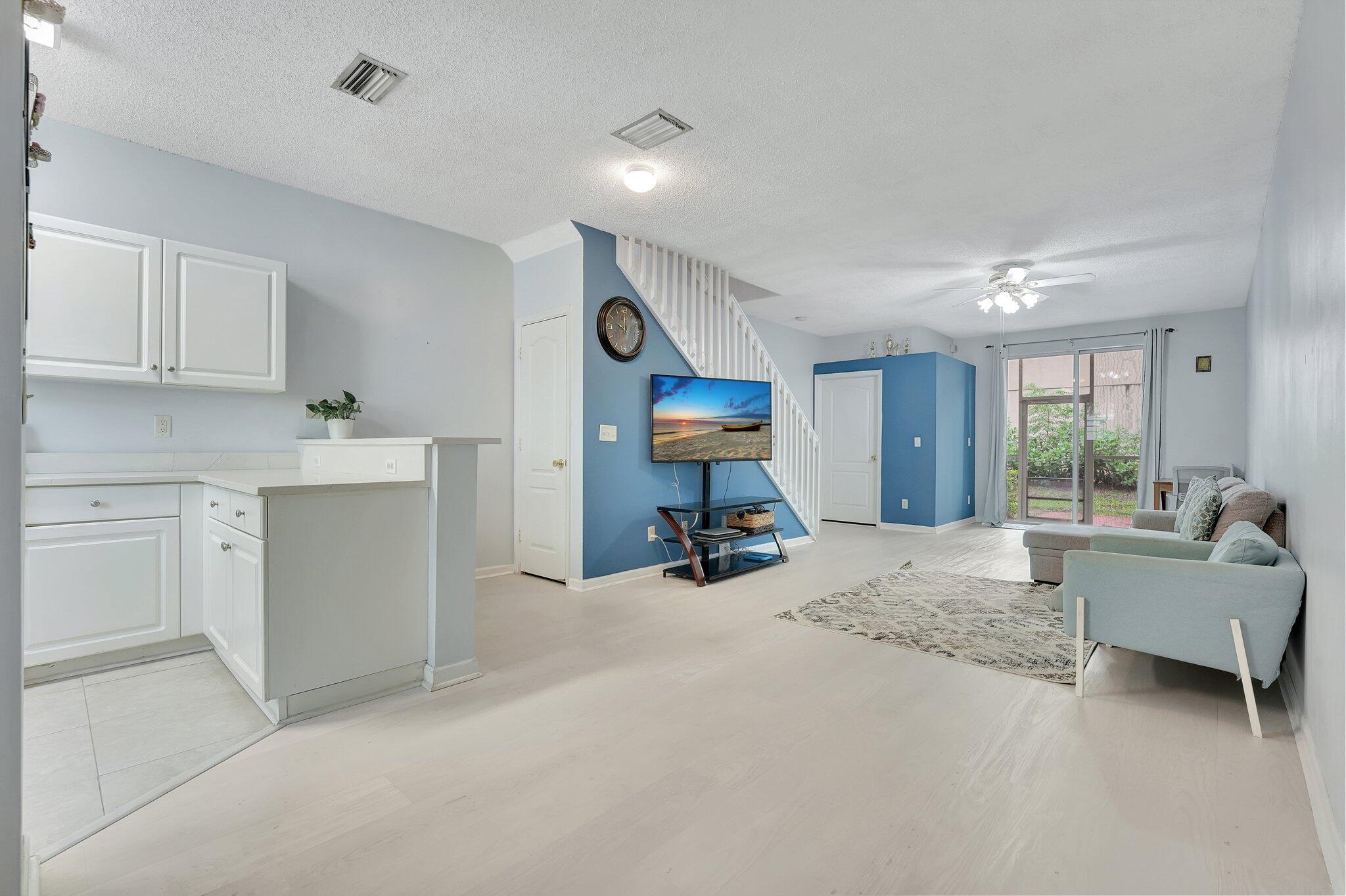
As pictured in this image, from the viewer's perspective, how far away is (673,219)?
4.26 meters

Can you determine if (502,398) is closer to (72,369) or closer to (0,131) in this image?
(72,369)

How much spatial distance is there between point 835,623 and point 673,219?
2811mm

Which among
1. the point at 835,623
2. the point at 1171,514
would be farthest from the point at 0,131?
the point at 1171,514

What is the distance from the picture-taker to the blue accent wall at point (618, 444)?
4.40 metres

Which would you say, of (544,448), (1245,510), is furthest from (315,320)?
(1245,510)

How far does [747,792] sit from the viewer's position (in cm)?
181

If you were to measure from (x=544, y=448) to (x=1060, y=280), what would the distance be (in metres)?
4.56

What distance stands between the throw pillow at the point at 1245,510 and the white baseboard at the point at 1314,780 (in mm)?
659

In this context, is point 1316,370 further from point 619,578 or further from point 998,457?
point 998,457

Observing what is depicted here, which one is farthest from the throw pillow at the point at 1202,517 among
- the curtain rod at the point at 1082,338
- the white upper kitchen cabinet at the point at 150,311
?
the white upper kitchen cabinet at the point at 150,311

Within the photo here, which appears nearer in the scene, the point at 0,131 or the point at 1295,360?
the point at 0,131

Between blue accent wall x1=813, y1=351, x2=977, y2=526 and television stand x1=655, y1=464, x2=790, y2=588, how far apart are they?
285 centimetres

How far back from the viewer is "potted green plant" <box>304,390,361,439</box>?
3.64 metres

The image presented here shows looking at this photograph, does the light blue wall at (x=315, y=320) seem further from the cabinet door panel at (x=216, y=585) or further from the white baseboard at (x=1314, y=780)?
the white baseboard at (x=1314, y=780)
